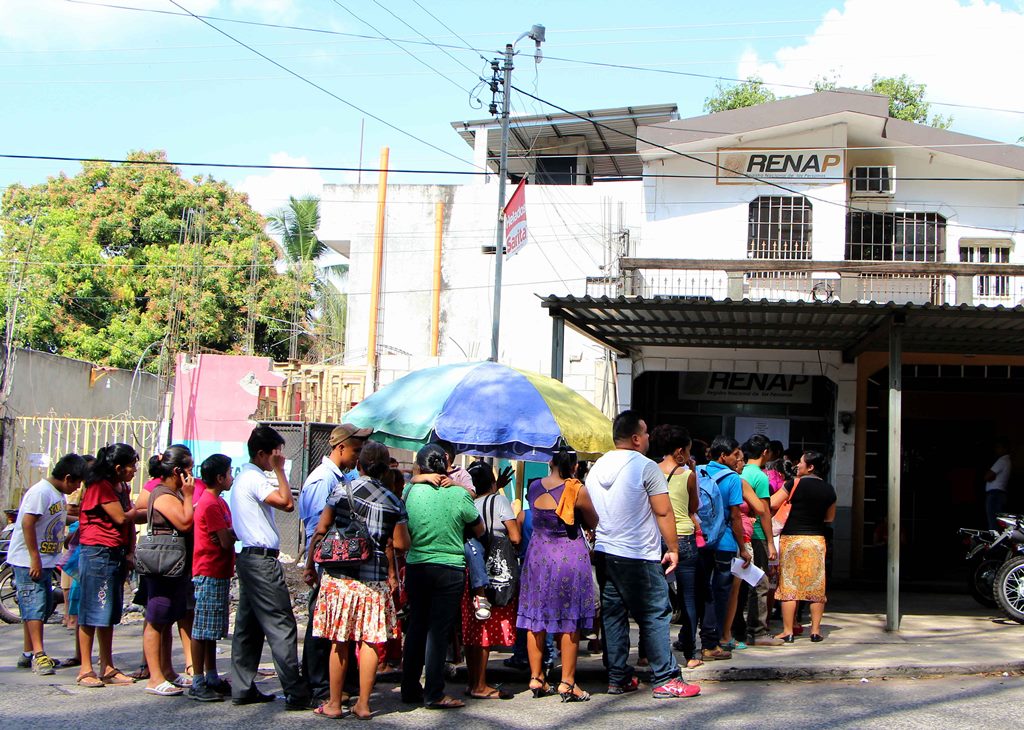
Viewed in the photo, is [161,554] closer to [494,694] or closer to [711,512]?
[494,694]

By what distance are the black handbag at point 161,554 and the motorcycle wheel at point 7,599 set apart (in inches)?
182

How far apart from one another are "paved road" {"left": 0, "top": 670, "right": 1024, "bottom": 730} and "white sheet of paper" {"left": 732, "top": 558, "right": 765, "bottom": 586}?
1012 mm

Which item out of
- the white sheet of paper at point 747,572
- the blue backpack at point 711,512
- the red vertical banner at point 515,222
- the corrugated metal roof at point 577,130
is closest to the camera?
the blue backpack at point 711,512

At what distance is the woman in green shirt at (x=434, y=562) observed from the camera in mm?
6426

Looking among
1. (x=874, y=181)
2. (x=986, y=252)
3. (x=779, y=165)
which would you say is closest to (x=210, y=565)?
(x=779, y=165)

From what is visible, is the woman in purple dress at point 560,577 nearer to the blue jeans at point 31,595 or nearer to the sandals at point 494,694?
the sandals at point 494,694

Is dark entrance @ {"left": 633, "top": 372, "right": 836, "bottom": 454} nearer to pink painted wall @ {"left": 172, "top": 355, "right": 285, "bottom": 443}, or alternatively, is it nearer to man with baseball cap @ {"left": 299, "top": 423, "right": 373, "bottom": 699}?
pink painted wall @ {"left": 172, "top": 355, "right": 285, "bottom": 443}

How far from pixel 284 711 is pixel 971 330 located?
874 centimetres

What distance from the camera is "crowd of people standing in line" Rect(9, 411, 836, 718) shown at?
6266 mm

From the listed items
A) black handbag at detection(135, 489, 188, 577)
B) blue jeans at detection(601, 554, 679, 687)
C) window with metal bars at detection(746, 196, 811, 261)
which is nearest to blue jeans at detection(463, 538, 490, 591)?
blue jeans at detection(601, 554, 679, 687)

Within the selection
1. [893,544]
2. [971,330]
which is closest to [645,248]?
[971,330]

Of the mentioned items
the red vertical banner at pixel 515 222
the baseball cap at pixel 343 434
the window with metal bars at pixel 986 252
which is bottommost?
the baseball cap at pixel 343 434

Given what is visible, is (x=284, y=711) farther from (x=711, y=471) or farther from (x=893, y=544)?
(x=893, y=544)

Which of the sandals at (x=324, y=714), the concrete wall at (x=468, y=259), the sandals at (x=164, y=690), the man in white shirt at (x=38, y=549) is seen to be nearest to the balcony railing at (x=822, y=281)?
the concrete wall at (x=468, y=259)
